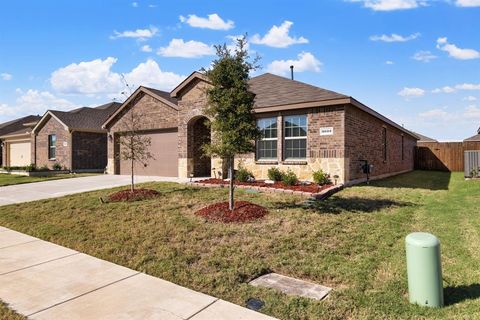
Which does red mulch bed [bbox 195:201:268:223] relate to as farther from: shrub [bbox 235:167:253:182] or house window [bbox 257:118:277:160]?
house window [bbox 257:118:277:160]

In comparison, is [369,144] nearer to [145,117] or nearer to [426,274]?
[145,117]

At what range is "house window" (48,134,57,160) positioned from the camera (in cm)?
2658

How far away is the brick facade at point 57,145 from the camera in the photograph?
82.6 ft

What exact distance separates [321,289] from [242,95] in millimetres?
5296

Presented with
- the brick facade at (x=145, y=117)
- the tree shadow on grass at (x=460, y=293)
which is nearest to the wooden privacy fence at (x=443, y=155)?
the brick facade at (x=145, y=117)

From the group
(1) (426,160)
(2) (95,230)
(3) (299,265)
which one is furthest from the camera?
(1) (426,160)

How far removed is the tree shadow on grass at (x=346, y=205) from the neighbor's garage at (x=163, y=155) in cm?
998

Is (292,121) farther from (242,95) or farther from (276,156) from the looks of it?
(242,95)

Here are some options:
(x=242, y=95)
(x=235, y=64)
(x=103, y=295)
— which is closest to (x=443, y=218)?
(x=242, y=95)

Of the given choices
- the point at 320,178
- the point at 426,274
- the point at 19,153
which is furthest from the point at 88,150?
the point at 426,274

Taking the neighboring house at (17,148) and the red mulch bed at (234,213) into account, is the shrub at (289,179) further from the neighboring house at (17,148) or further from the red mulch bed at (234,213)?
the neighboring house at (17,148)

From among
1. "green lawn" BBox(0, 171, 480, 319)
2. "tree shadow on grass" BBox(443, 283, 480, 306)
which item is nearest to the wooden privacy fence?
"green lawn" BBox(0, 171, 480, 319)

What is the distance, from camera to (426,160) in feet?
96.0

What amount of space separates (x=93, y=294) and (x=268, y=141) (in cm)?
1111
